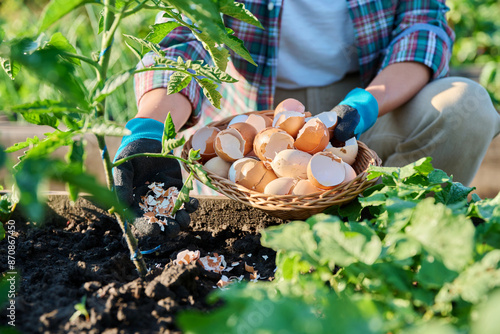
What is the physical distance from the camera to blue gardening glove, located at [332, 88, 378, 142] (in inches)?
53.9

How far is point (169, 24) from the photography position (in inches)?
34.9

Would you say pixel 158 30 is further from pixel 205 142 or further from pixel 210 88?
pixel 205 142

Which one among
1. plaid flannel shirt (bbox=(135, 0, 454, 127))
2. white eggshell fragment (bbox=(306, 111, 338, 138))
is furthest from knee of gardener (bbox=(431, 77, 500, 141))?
white eggshell fragment (bbox=(306, 111, 338, 138))

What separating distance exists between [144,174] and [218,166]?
211 mm

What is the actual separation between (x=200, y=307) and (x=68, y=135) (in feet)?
1.25

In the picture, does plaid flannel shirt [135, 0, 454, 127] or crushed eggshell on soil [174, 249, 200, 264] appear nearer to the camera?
crushed eggshell on soil [174, 249, 200, 264]

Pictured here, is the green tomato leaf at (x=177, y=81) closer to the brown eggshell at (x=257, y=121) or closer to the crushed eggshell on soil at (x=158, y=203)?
the crushed eggshell on soil at (x=158, y=203)

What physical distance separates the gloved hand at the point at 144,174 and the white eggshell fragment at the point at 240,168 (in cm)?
14

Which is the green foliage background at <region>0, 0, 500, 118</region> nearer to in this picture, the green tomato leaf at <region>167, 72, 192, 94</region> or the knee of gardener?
the green tomato leaf at <region>167, 72, 192, 94</region>

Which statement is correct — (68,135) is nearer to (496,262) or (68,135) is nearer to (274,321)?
(274,321)

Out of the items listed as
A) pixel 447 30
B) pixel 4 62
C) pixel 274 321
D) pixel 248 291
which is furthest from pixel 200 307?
pixel 447 30

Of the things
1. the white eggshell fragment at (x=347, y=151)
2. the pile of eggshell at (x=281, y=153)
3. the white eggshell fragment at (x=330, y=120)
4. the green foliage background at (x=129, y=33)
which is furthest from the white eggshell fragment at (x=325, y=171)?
the green foliage background at (x=129, y=33)

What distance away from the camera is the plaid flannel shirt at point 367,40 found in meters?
1.77

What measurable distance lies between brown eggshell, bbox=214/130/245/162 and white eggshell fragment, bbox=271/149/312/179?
14 centimetres
